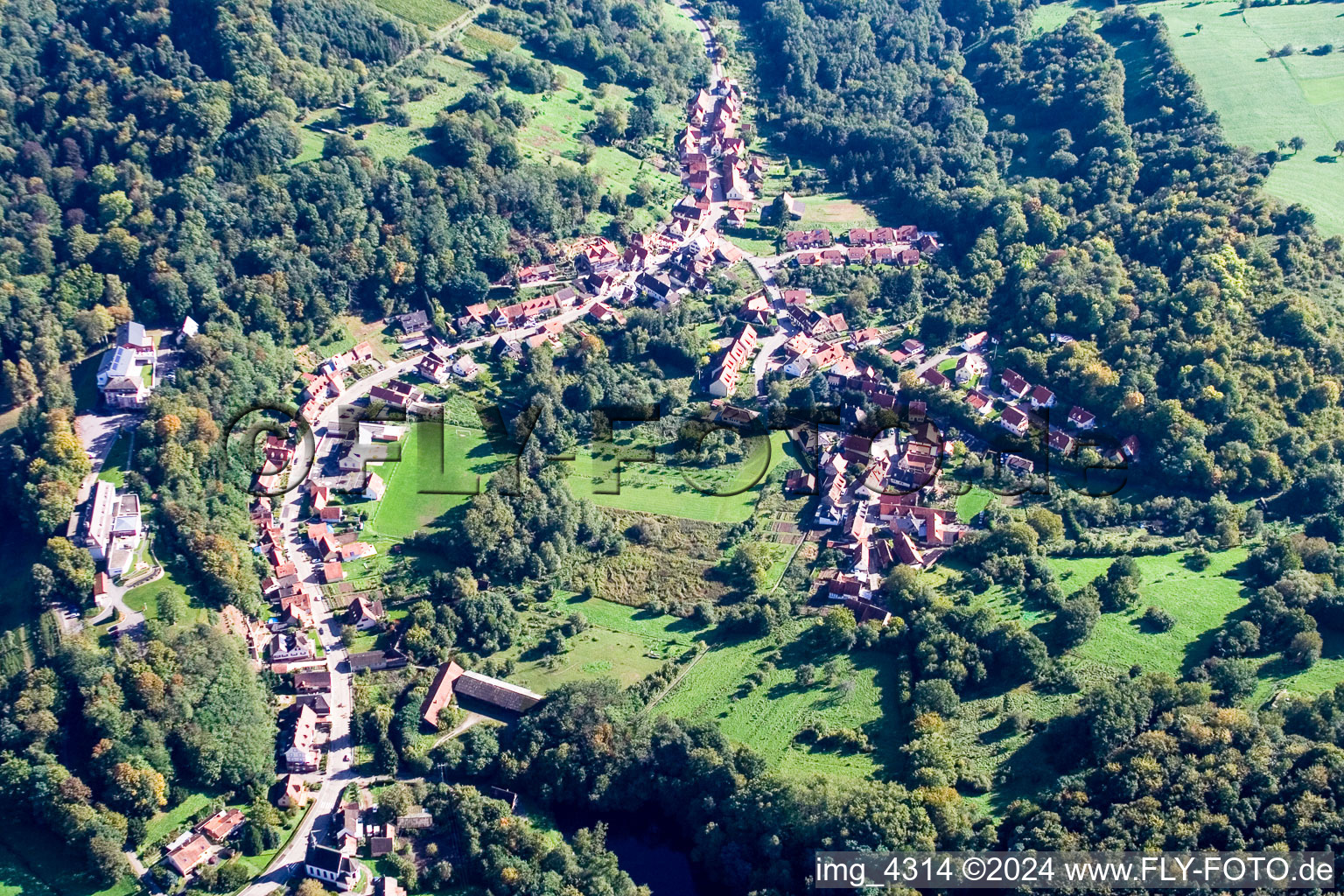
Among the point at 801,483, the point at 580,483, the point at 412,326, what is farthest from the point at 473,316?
the point at 801,483


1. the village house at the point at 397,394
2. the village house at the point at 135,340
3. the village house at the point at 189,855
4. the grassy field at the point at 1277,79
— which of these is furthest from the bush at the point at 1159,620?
the village house at the point at 135,340

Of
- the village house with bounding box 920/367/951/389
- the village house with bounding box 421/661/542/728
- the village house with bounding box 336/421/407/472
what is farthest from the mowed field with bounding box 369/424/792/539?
the village house with bounding box 421/661/542/728

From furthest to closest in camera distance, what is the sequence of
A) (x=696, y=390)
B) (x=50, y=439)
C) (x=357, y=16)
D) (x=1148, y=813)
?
(x=357, y=16) < (x=696, y=390) < (x=50, y=439) < (x=1148, y=813)

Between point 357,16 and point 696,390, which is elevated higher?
point 357,16

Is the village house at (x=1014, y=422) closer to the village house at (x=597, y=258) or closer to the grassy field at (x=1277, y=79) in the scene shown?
the grassy field at (x=1277, y=79)

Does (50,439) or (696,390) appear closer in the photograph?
(50,439)

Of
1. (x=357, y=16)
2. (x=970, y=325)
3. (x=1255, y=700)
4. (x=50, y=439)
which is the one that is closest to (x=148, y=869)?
(x=50, y=439)

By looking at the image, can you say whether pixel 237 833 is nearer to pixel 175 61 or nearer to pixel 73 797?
pixel 73 797
